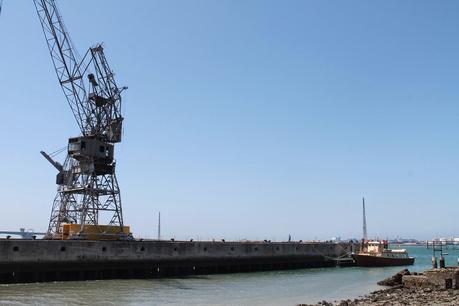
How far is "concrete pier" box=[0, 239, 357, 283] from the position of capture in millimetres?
39844

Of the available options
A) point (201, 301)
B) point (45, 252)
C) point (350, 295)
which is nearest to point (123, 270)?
point (45, 252)

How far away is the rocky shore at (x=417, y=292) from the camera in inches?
1054

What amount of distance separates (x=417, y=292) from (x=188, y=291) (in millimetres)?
14802

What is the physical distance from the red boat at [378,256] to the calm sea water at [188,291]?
58.5 feet

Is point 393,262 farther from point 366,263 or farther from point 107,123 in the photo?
point 107,123

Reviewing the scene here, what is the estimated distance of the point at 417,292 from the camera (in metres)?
31.2

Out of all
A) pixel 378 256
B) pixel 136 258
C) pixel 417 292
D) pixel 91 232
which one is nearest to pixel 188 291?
pixel 136 258

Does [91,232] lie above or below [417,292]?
above

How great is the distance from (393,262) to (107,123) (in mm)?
38461

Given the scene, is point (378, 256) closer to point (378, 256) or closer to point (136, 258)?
point (378, 256)

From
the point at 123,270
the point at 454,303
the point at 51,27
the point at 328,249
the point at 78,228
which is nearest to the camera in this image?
the point at 454,303

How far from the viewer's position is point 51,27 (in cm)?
5519

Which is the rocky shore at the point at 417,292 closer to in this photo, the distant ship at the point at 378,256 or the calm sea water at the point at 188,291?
the calm sea water at the point at 188,291

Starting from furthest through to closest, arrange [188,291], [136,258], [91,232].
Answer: [91,232]
[136,258]
[188,291]
